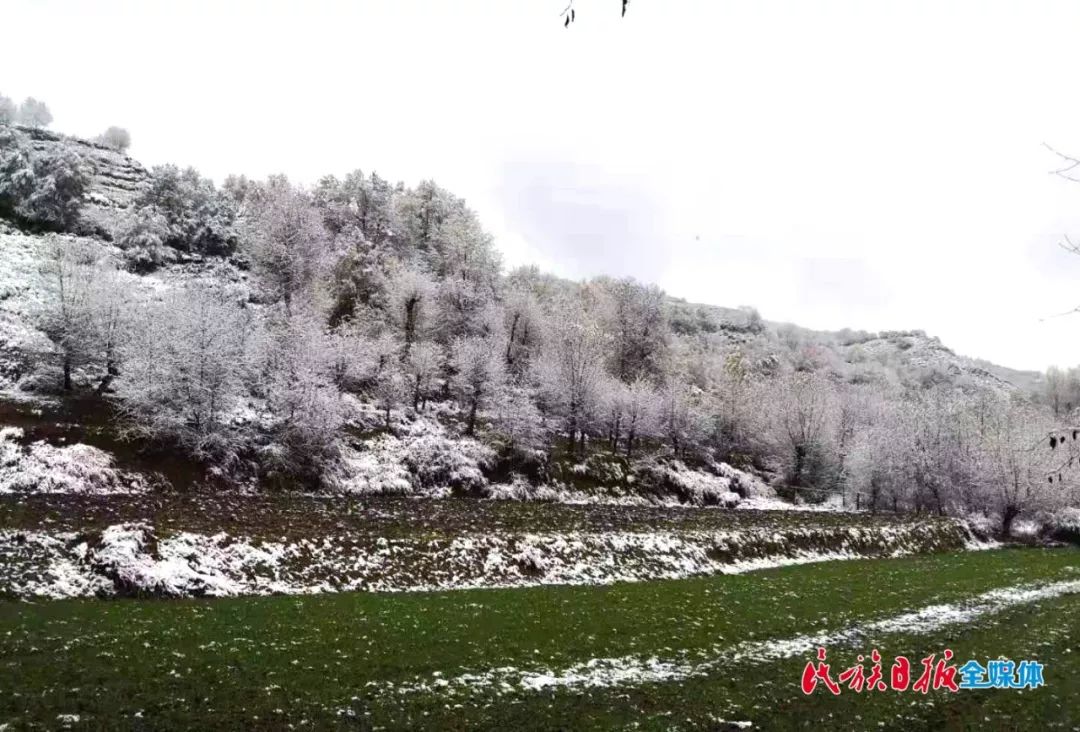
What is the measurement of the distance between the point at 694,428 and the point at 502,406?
2599 cm

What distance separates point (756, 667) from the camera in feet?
44.7

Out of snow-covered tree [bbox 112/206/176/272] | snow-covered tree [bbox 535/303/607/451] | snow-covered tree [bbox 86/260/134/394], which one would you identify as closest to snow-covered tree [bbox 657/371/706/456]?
snow-covered tree [bbox 535/303/607/451]

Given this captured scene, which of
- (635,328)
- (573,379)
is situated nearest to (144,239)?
(573,379)

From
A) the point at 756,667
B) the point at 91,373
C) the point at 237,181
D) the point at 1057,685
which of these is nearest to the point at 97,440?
the point at 91,373

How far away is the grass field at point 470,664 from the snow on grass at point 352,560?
1397 millimetres

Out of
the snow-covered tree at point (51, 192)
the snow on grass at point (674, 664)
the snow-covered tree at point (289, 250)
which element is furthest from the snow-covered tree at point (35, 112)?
the snow on grass at point (674, 664)

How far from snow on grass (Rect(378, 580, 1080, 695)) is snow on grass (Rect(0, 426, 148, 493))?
22.8m

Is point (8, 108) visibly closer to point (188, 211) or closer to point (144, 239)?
point (188, 211)

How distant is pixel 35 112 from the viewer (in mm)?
106688

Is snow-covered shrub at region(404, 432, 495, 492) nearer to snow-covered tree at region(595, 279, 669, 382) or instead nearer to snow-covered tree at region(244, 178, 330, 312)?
snow-covered tree at region(244, 178, 330, 312)

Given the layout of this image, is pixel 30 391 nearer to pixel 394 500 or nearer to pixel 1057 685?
pixel 394 500

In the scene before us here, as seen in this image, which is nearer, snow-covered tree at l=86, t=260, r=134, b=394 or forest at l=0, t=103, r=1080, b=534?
forest at l=0, t=103, r=1080, b=534

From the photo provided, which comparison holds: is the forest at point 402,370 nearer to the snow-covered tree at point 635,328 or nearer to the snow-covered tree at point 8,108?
the snow-covered tree at point 635,328

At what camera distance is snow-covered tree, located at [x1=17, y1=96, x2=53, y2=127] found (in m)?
103
